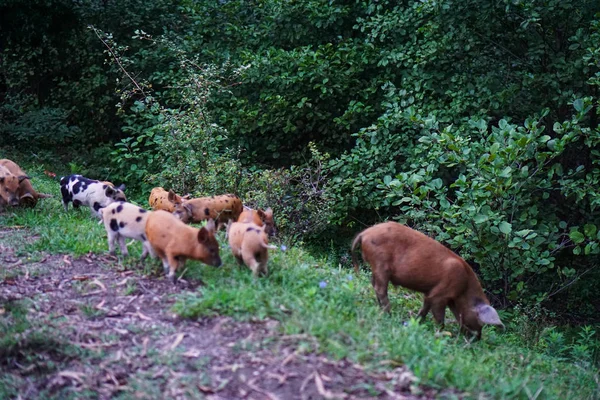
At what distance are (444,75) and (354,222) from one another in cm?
320

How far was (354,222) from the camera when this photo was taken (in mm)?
13750

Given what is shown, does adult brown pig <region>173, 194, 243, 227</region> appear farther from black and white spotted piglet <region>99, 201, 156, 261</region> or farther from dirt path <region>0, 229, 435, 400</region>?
dirt path <region>0, 229, 435, 400</region>

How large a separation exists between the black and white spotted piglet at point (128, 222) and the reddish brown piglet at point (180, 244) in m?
0.28

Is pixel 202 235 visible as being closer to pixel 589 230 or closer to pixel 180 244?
pixel 180 244

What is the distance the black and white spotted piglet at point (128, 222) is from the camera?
7344mm

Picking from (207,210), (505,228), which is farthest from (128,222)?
(505,228)

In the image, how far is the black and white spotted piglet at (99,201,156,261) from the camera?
7344 mm

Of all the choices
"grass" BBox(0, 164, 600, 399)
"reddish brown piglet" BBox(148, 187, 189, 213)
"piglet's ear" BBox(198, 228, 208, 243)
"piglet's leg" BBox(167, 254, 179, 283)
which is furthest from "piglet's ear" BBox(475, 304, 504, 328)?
"reddish brown piglet" BBox(148, 187, 189, 213)

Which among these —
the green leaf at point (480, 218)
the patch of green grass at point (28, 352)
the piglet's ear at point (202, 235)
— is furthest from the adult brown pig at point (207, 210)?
the green leaf at point (480, 218)

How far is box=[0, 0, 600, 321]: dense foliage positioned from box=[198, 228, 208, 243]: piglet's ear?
3972 mm

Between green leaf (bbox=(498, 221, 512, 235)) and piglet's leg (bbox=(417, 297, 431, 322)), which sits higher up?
green leaf (bbox=(498, 221, 512, 235))

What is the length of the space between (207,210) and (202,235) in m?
2.25

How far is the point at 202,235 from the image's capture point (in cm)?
681

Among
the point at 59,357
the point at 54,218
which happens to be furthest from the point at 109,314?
the point at 54,218
